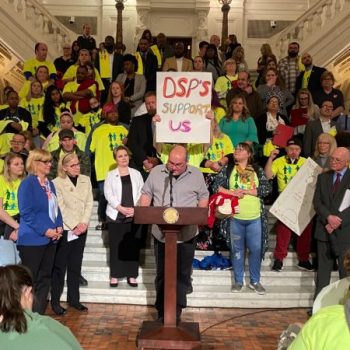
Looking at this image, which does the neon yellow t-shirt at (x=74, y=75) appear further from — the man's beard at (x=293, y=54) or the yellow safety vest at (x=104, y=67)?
the man's beard at (x=293, y=54)

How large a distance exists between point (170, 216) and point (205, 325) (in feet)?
5.72

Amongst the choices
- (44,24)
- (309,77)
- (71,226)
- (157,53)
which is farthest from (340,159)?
(44,24)

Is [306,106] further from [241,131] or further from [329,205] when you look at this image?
[329,205]

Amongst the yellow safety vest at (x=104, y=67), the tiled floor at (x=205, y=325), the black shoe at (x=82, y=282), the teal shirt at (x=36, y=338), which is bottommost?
the tiled floor at (x=205, y=325)

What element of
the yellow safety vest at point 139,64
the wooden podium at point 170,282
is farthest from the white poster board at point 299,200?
the yellow safety vest at point 139,64

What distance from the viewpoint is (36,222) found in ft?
19.4

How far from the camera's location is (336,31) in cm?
1580

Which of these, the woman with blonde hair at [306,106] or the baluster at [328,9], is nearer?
the woman with blonde hair at [306,106]

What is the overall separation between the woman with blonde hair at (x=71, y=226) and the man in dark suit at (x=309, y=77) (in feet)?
20.3

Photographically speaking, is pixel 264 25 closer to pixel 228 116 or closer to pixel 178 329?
pixel 228 116

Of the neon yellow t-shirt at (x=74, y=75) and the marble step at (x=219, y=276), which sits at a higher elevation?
the neon yellow t-shirt at (x=74, y=75)

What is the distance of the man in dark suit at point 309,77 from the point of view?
38.7ft

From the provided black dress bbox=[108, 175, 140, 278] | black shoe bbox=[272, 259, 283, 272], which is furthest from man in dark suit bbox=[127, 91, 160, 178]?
black shoe bbox=[272, 259, 283, 272]

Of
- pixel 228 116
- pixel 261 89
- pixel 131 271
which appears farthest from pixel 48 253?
pixel 261 89
